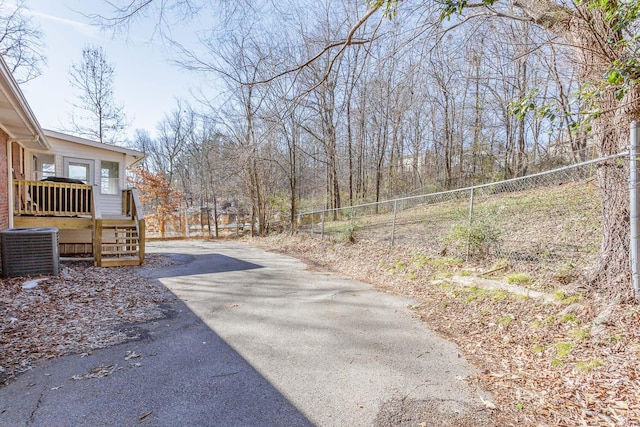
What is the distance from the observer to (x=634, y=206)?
280 centimetres

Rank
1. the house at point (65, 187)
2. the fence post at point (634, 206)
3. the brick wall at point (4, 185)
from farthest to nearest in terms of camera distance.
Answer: the house at point (65, 187) → the brick wall at point (4, 185) → the fence post at point (634, 206)

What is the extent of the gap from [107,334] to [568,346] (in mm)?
4495

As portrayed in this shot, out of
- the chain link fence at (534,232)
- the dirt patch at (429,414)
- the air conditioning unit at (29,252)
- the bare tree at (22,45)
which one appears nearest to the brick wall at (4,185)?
the air conditioning unit at (29,252)

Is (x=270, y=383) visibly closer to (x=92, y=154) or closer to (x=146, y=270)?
(x=146, y=270)

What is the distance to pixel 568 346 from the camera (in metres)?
2.61

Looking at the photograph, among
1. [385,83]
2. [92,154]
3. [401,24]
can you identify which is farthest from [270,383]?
[92,154]

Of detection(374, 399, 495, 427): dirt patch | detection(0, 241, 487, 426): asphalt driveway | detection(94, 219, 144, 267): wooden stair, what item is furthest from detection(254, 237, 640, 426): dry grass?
detection(94, 219, 144, 267): wooden stair

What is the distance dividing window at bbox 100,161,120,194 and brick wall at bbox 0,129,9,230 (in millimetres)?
4005

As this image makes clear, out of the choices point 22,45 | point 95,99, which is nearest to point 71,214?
point 22,45

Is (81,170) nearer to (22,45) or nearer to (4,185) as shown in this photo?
(4,185)

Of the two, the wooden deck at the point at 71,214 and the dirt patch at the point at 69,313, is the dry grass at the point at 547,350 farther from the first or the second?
the wooden deck at the point at 71,214

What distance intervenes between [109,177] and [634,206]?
515 inches

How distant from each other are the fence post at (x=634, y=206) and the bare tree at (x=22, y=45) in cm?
1570

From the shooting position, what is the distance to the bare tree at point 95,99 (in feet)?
55.6
